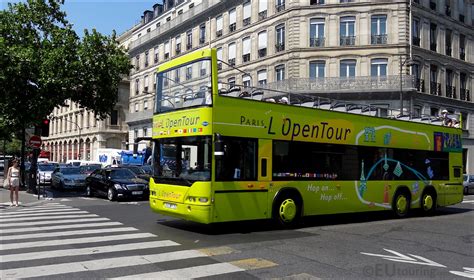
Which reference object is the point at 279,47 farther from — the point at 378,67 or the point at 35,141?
the point at 35,141

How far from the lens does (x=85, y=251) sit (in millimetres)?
8016

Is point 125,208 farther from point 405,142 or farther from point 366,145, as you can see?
point 405,142

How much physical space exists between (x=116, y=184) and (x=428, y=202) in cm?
1192

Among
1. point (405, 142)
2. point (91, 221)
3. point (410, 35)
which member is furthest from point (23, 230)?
point (410, 35)

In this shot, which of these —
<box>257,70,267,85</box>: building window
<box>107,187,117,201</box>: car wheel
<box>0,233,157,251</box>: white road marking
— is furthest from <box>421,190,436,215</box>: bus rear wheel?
<box>257,70,267,85</box>: building window

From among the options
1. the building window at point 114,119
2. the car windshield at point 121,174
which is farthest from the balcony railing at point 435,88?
the building window at point 114,119

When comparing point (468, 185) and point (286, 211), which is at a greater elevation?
point (286, 211)

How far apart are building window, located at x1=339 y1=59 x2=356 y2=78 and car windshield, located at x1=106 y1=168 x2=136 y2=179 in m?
21.6

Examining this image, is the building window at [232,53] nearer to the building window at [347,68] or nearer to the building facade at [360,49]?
A: the building facade at [360,49]

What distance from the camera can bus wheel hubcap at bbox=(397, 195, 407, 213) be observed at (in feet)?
45.5

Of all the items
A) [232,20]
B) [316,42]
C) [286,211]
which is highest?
[232,20]

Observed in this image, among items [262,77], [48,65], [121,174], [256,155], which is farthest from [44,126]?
[262,77]

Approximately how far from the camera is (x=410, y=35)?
119 feet

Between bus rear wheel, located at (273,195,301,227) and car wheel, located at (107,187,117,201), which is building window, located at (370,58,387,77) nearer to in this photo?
car wheel, located at (107,187,117,201)
